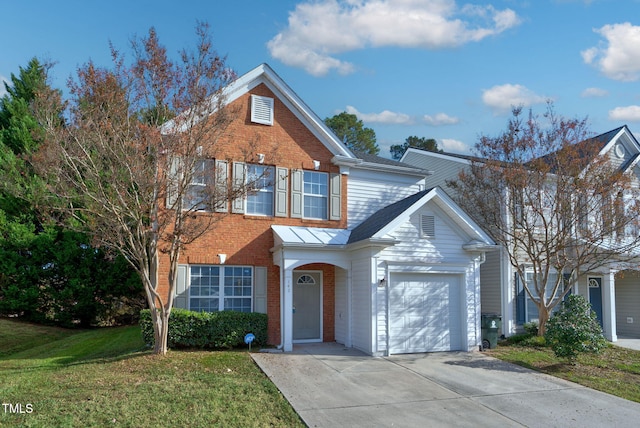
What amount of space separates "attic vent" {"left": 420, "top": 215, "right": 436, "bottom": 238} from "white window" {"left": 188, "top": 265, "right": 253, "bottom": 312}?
17.6 ft

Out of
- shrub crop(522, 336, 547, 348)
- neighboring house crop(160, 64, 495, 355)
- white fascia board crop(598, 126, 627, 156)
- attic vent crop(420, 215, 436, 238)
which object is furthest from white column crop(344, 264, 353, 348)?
white fascia board crop(598, 126, 627, 156)

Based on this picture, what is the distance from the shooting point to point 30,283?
18.7 meters

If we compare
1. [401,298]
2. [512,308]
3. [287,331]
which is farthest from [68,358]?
[512,308]

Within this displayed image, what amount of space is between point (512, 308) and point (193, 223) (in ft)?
40.0

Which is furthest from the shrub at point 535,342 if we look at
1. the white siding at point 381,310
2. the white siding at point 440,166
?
the white siding at point 440,166

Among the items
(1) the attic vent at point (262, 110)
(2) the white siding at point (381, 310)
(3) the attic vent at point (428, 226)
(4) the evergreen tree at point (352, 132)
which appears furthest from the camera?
(4) the evergreen tree at point (352, 132)

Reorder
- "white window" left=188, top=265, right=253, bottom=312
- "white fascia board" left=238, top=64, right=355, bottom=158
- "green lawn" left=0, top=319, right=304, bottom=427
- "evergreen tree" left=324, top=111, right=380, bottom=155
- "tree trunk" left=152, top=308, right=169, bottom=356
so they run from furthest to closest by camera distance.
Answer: "evergreen tree" left=324, top=111, right=380, bottom=155 < "white fascia board" left=238, top=64, right=355, bottom=158 < "white window" left=188, top=265, right=253, bottom=312 < "tree trunk" left=152, top=308, right=169, bottom=356 < "green lawn" left=0, top=319, right=304, bottom=427

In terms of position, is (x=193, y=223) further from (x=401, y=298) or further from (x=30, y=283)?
(x=30, y=283)

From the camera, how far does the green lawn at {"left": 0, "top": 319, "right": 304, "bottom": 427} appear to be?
24.5 feet

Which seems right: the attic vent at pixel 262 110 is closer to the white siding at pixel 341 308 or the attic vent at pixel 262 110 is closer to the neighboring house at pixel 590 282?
the white siding at pixel 341 308

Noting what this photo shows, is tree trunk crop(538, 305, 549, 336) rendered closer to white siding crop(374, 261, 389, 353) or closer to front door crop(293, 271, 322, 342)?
white siding crop(374, 261, 389, 353)

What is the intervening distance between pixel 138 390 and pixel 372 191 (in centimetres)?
1039

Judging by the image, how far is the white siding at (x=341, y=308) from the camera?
14.9 meters

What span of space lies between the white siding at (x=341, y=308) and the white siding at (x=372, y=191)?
1.85m
